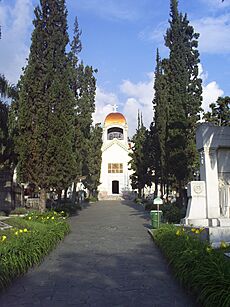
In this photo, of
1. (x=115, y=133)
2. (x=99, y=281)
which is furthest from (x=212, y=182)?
(x=115, y=133)

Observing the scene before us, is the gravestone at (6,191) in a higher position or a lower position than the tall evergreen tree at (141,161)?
lower

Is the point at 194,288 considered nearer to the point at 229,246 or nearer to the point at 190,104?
the point at 229,246

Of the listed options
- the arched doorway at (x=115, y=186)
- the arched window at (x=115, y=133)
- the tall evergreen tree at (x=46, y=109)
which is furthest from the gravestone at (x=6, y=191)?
the arched window at (x=115, y=133)

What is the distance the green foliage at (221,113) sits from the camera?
22.2 m

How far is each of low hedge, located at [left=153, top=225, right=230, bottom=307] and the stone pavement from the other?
0.94 feet

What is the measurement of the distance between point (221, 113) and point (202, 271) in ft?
60.9

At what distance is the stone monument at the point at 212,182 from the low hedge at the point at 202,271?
541 centimetres

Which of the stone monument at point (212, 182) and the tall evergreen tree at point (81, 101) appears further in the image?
the tall evergreen tree at point (81, 101)

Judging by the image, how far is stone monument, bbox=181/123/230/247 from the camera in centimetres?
1317

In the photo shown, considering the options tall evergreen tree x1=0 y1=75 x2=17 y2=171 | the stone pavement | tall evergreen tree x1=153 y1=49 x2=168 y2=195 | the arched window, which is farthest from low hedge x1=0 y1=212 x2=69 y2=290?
the arched window

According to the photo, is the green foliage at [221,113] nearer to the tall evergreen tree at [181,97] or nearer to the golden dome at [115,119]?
the tall evergreen tree at [181,97]

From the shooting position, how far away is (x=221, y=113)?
22500mm

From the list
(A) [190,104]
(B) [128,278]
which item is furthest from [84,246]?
(A) [190,104]

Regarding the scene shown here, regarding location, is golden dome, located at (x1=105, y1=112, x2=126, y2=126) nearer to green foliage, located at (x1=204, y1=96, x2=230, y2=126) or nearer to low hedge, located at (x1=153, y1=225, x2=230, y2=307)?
green foliage, located at (x1=204, y1=96, x2=230, y2=126)
